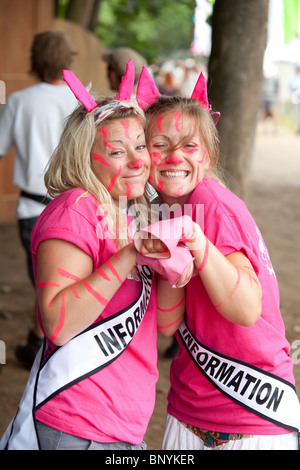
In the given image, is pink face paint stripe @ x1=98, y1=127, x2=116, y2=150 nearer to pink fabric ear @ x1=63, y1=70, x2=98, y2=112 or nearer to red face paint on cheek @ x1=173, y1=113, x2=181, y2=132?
pink fabric ear @ x1=63, y1=70, x2=98, y2=112

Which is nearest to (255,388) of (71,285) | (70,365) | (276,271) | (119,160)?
(70,365)

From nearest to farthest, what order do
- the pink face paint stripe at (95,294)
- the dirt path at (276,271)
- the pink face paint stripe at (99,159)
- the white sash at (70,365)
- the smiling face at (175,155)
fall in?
the pink face paint stripe at (95,294) < the white sash at (70,365) < the pink face paint stripe at (99,159) < the smiling face at (175,155) < the dirt path at (276,271)

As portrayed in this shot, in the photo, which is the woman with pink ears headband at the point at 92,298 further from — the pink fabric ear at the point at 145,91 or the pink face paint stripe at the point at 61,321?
the pink fabric ear at the point at 145,91

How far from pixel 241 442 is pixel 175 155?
0.96 metres

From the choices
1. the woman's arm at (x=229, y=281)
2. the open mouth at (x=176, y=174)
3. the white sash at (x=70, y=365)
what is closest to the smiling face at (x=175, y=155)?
the open mouth at (x=176, y=174)

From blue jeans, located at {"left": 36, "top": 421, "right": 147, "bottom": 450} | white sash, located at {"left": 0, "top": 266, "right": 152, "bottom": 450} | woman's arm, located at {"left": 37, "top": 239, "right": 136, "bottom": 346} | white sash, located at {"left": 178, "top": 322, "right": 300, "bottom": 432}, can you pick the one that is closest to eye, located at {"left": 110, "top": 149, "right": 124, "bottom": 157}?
woman's arm, located at {"left": 37, "top": 239, "right": 136, "bottom": 346}

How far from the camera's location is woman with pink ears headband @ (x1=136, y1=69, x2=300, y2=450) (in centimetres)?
187

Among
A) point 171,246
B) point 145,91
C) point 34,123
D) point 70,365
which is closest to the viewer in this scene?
point 171,246

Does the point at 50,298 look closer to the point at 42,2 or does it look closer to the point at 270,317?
the point at 270,317

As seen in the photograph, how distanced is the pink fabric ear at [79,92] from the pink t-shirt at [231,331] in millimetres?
435

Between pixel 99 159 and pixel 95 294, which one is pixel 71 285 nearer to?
pixel 95 294

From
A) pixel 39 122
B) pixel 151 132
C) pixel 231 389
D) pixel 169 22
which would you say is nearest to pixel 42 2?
pixel 39 122

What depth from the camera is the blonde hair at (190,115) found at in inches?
80.5

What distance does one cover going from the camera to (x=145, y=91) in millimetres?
2143
